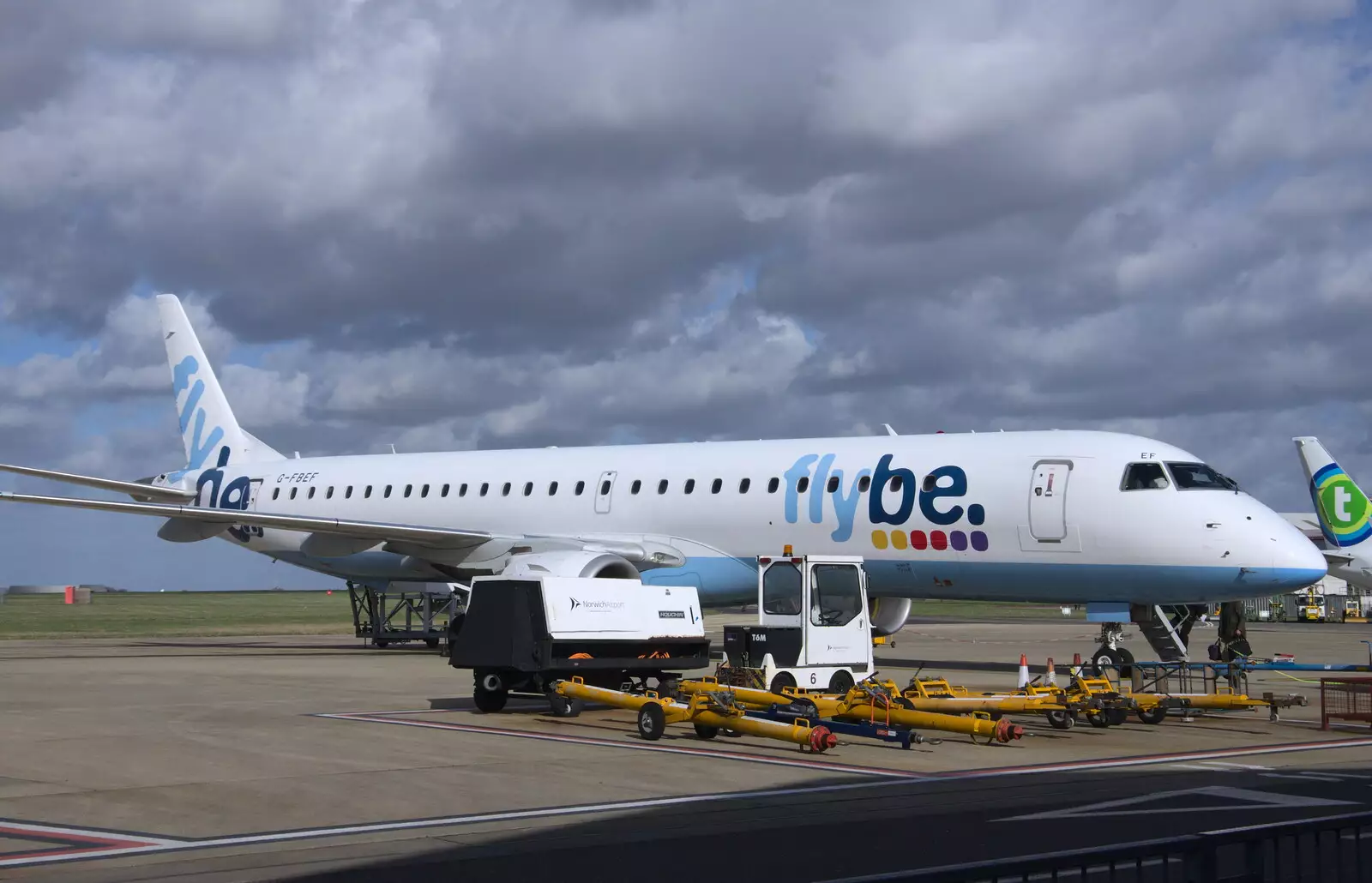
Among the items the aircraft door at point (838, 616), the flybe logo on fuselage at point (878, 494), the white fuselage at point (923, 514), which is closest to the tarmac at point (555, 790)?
the aircraft door at point (838, 616)

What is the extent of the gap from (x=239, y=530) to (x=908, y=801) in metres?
30.4

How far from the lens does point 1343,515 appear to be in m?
40.4

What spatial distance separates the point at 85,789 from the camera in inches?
477

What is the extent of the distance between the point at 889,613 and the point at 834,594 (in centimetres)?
1027

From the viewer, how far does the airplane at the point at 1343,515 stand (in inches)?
1582

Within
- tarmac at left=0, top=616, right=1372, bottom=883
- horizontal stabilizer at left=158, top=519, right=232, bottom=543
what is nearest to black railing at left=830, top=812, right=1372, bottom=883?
tarmac at left=0, top=616, right=1372, bottom=883

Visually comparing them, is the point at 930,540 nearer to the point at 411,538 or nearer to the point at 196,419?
the point at 411,538

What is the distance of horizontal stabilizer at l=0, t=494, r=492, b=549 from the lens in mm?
30625

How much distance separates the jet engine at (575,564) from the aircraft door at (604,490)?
3505 millimetres

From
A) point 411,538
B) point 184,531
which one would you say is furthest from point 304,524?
point 184,531

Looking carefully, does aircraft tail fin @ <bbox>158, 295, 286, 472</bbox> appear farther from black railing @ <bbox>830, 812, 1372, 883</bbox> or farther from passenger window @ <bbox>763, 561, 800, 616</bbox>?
black railing @ <bbox>830, 812, 1372, 883</bbox>

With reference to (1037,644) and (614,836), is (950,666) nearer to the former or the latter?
(1037,644)

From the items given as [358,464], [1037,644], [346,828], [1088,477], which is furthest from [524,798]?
[1037,644]

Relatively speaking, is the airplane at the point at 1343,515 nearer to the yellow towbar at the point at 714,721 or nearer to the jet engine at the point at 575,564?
the jet engine at the point at 575,564
